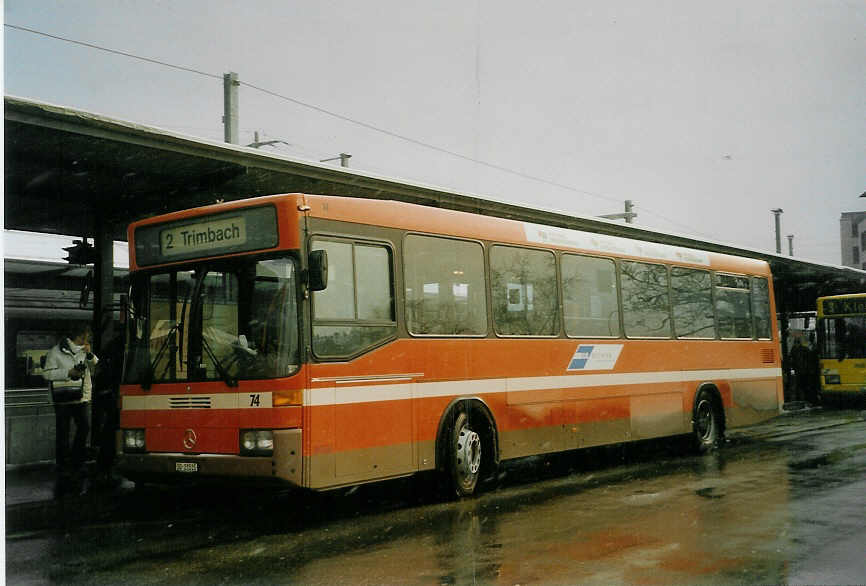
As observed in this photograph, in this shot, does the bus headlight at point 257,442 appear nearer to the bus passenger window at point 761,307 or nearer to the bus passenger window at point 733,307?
the bus passenger window at point 733,307

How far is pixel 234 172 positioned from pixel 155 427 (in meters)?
4.88

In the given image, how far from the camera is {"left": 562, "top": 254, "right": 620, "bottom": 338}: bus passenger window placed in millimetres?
12320

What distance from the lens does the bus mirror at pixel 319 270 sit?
8.43 metres

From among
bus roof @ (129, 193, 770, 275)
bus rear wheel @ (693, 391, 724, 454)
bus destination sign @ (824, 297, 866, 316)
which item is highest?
bus roof @ (129, 193, 770, 275)

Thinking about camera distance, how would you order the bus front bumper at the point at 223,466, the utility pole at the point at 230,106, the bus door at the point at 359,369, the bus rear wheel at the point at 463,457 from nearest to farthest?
1. the bus front bumper at the point at 223,466
2. the bus door at the point at 359,369
3. the bus rear wheel at the point at 463,457
4. the utility pole at the point at 230,106

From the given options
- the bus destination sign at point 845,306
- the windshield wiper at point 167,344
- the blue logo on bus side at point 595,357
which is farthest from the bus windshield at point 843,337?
the windshield wiper at point 167,344

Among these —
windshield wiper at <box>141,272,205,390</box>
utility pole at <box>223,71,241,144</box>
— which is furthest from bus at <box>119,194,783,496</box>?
utility pole at <box>223,71,241,144</box>

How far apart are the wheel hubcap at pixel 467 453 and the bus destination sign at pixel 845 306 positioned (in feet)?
60.6

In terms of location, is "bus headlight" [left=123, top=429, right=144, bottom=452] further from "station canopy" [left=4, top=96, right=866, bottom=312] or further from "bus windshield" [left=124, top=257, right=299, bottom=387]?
"station canopy" [left=4, top=96, right=866, bottom=312]

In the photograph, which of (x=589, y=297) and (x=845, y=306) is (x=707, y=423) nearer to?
(x=589, y=297)

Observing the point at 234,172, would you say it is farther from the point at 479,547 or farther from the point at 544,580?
→ the point at 544,580

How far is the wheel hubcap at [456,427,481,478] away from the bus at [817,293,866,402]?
17.9 m

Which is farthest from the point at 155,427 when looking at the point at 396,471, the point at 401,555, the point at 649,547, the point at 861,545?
the point at 861,545

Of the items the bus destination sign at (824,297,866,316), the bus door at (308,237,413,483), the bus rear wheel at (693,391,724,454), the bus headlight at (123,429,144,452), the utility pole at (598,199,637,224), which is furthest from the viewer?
the utility pole at (598,199,637,224)
